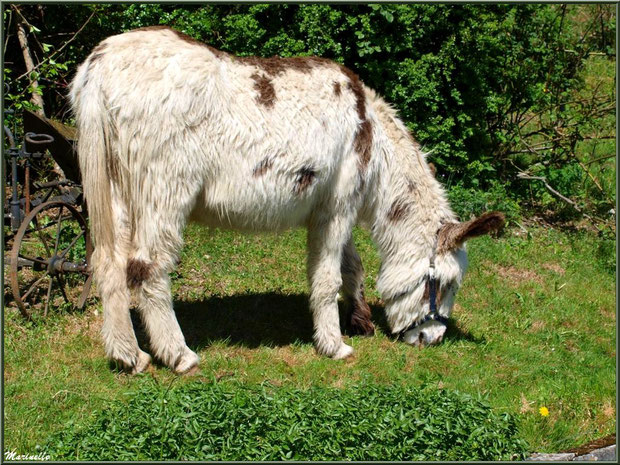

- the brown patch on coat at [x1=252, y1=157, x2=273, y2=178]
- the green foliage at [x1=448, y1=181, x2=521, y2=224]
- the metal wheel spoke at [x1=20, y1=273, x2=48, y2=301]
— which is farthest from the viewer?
the green foliage at [x1=448, y1=181, x2=521, y2=224]

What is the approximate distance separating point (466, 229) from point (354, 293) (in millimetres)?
1244

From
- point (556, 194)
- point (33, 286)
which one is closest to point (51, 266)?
point (33, 286)

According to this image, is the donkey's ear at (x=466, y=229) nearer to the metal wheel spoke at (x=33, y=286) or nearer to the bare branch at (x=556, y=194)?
the metal wheel spoke at (x=33, y=286)

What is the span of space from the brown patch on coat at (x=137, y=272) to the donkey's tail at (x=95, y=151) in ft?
0.76

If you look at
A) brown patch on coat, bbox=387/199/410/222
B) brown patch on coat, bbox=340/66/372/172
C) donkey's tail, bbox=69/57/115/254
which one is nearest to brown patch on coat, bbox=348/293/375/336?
brown patch on coat, bbox=387/199/410/222

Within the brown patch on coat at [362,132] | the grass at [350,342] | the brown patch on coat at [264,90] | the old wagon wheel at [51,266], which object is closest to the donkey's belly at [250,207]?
the brown patch on coat at [362,132]

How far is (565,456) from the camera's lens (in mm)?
4410

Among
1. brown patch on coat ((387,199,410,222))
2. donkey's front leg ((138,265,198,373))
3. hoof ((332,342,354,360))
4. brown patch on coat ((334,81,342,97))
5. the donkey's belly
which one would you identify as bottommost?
hoof ((332,342,354,360))

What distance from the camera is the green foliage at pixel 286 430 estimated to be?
4.07 m

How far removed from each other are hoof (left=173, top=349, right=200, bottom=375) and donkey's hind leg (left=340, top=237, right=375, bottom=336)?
1.67 metres

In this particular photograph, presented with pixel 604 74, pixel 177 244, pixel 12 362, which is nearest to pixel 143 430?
pixel 177 244

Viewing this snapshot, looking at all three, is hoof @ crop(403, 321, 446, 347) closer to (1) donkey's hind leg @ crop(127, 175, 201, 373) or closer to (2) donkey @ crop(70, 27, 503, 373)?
(2) donkey @ crop(70, 27, 503, 373)

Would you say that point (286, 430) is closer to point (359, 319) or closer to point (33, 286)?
point (359, 319)

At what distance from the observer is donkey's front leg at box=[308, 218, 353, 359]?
5.97 m
